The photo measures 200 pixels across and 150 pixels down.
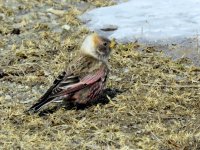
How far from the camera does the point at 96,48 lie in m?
6.95

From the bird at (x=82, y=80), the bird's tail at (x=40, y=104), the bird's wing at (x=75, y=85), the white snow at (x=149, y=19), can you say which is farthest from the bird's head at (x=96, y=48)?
the white snow at (x=149, y=19)

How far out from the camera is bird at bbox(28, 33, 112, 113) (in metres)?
6.38

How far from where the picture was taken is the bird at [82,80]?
6383mm

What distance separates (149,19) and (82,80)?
303 centimetres

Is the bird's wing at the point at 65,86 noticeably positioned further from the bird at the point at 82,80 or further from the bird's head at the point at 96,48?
the bird's head at the point at 96,48

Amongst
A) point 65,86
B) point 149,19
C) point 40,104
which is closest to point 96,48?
point 65,86

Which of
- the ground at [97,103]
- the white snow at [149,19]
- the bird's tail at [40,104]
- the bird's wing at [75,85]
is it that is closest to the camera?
the ground at [97,103]

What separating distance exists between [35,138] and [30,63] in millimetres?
2237

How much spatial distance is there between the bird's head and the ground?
43 centimetres

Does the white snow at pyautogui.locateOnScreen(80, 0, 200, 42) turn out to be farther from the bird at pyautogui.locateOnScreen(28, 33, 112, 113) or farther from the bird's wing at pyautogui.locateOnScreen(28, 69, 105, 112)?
the bird's wing at pyautogui.locateOnScreen(28, 69, 105, 112)

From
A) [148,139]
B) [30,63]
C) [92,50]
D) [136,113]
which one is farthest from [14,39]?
[148,139]

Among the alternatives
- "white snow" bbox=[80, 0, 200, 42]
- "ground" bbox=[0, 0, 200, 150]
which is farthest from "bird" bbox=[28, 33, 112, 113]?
"white snow" bbox=[80, 0, 200, 42]

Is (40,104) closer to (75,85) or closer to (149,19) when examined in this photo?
(75,85)

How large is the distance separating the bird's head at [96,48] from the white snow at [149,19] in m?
1.58
